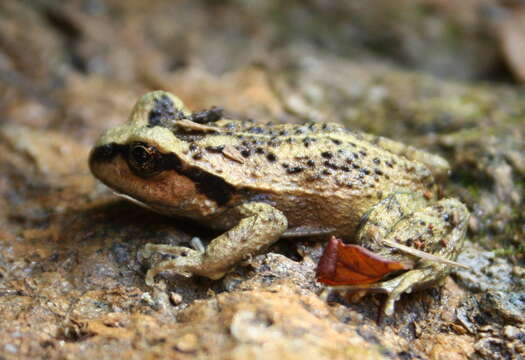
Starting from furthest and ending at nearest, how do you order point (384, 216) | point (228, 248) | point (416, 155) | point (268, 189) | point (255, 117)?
1. point (255, 117)
2. point (416, 155)
3. point (268, 189)
4. point (384, 216)
5. point (228, 248)

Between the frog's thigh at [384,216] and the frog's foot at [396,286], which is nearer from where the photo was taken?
the frog's foot at [396,286]

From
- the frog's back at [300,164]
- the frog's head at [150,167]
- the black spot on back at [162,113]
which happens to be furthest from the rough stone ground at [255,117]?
the black spot on back at [162,113]

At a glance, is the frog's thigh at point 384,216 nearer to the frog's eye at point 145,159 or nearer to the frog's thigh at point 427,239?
the frog's thigh at point 427,239

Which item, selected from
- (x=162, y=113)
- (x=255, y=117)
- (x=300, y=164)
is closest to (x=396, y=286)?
(x=300, y=164)

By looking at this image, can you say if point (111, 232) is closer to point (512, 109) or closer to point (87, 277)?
point (87, 277)

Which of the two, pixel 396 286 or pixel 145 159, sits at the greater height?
pixel 145 159

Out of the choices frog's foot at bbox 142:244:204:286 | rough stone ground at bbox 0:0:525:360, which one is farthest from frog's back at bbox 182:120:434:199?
frog's foot at bbox 142:244:204:286

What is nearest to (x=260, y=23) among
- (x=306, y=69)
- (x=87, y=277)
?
(x=306, y=69)

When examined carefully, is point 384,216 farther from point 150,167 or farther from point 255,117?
point 255,117
